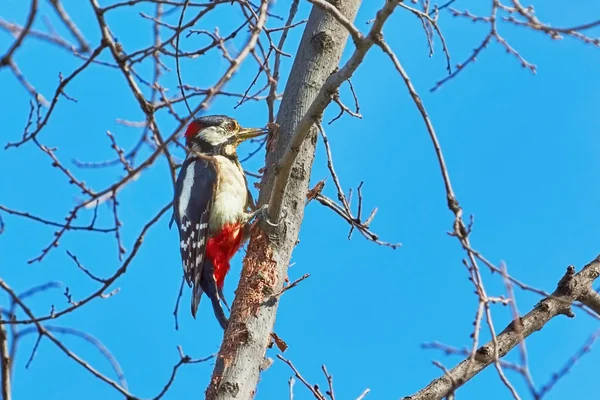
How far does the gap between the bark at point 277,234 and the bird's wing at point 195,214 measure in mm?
923

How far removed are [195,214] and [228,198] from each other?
238 mm

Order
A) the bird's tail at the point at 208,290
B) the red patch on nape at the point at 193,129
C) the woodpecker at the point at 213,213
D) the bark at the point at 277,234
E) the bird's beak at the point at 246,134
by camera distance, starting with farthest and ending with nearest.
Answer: the red patch on nape at the point at 193,129 → the bird's beak at the point at 246,134 → the woodpecker at the point at 213,213 → the bird's tail at the point at 208,290 → the bark at the point at 277,234

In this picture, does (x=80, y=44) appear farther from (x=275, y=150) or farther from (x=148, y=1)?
(x=275, y=150)

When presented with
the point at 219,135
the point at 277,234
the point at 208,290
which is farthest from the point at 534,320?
the point at 219,135

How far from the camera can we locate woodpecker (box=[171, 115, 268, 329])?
169 inches

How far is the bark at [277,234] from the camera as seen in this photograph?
3.03 meters

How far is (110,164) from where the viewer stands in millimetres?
2496

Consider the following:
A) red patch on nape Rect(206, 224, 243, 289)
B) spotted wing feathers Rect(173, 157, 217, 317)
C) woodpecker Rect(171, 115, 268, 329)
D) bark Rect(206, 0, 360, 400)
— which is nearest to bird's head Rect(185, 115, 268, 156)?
woodpecker Rect(171, 115, 268, 329)

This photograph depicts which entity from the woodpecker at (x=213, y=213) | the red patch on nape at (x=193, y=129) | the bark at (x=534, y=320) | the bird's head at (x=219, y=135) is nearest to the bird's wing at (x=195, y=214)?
the woodpecker at (x=213, y=213)

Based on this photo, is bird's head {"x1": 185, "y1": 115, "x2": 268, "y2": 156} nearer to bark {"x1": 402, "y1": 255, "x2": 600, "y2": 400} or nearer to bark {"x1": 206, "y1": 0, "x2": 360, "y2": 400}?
bark {"x1": 206, "y1": 0, "x2": 360, "y2": 400}

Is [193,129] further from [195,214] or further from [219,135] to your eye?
[195,214]

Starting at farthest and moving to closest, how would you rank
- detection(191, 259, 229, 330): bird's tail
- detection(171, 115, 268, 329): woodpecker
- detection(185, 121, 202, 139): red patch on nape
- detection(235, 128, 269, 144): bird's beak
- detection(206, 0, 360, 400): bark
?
detection(185, 121, 202, 139): red patch on nape < detection(235, 128, 269, 144): bird's beak < detection(171, 115, 268, 329): woodpecker < detection(191, 259, 229, 330): bird's tail < detection(206, 0, 360, 400): bark

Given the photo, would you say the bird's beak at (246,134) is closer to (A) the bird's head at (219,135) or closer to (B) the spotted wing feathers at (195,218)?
(A) the bird's head at (219,135)

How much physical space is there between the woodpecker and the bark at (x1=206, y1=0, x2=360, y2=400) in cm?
70
